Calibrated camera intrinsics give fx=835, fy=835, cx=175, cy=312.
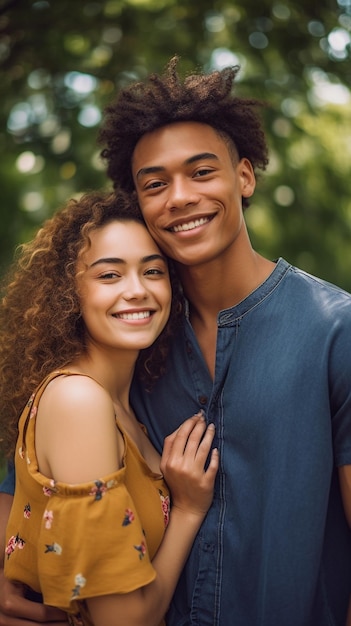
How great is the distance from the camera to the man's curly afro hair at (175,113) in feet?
8.76

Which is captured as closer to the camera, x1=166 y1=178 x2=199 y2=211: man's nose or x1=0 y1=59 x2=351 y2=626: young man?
x1=0 y1=59 x2=351 y2=626: young man

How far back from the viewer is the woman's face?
8.25 ft

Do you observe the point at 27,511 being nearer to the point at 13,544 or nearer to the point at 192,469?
the point at 13,544

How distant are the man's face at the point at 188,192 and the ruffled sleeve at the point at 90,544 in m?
0.81

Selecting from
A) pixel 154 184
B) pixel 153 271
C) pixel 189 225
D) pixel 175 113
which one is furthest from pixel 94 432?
pixel 175 113

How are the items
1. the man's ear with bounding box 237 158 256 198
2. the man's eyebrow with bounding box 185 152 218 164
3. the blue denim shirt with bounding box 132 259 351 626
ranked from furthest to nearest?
1. the man's ear with bounding box 237 158 256 198
2. the man's eyebrow with bounding box 185 152 218 164
3. the blue denim shirt with bounding box 132 259 351 626

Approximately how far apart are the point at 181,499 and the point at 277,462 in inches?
12.9

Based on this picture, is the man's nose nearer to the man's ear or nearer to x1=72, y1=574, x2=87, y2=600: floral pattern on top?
the man's ear

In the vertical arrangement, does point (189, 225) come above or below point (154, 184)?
below

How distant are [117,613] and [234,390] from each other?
73 cm

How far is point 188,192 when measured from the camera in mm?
2615

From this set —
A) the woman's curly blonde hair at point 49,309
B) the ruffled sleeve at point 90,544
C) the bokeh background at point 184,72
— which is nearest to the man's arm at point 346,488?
the ruffled sleeve at point 90,544

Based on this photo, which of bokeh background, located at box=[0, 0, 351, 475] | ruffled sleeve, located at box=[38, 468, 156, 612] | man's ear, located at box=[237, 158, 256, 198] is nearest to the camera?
ruffled sleeve, located at box=[38, 468, 156, 612]

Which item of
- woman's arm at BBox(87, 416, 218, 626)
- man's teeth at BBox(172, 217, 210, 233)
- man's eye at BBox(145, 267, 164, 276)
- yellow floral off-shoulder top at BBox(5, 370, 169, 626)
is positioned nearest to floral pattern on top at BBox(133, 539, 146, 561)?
yellow floral off-shoulder top at BBox(5, 370, 169, 626)
